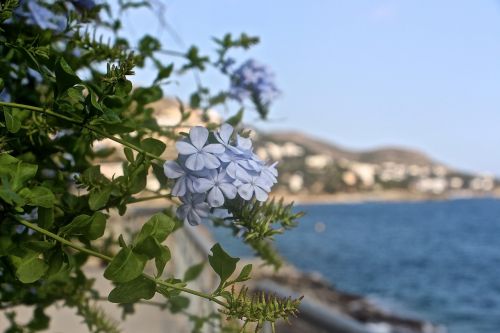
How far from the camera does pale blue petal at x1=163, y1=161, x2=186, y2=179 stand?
3.48 feet

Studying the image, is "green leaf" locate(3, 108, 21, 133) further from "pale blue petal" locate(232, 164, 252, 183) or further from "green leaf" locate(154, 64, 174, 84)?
"green leaf" locate(154, 64, 174, 84)

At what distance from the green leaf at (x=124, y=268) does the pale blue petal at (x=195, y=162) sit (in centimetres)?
15

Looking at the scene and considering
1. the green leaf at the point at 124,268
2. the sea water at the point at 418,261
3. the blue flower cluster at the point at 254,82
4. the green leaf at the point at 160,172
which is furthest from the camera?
the sea water at the point at 418,261

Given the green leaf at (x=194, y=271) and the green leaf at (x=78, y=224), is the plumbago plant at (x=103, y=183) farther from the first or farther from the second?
the green leaf at (x=194, y=271)

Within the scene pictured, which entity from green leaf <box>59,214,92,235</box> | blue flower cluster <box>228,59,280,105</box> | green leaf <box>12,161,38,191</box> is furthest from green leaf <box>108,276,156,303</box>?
blue flower cluster <box>228,59,280,105</box>

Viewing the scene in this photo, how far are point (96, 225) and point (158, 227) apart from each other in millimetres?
102

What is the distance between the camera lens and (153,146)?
116 centimetres

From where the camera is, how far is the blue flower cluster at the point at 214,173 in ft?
3.32

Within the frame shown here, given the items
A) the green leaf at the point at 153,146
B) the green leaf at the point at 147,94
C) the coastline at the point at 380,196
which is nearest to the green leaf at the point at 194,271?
the green leaf at the point at 147,94

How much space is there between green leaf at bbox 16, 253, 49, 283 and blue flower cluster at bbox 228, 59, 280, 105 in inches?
42.4

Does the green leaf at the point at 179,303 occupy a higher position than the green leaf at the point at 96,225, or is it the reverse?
the green leaf at the point at 179,303

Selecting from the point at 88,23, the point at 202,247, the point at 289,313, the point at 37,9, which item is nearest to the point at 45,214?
the point at 289,313

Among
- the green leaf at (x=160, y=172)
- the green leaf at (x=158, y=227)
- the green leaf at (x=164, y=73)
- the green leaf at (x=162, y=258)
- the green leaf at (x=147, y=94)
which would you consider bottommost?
the green leaf at (x=162, y=258)

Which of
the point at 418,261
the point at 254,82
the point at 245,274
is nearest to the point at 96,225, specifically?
the point at 245,274
